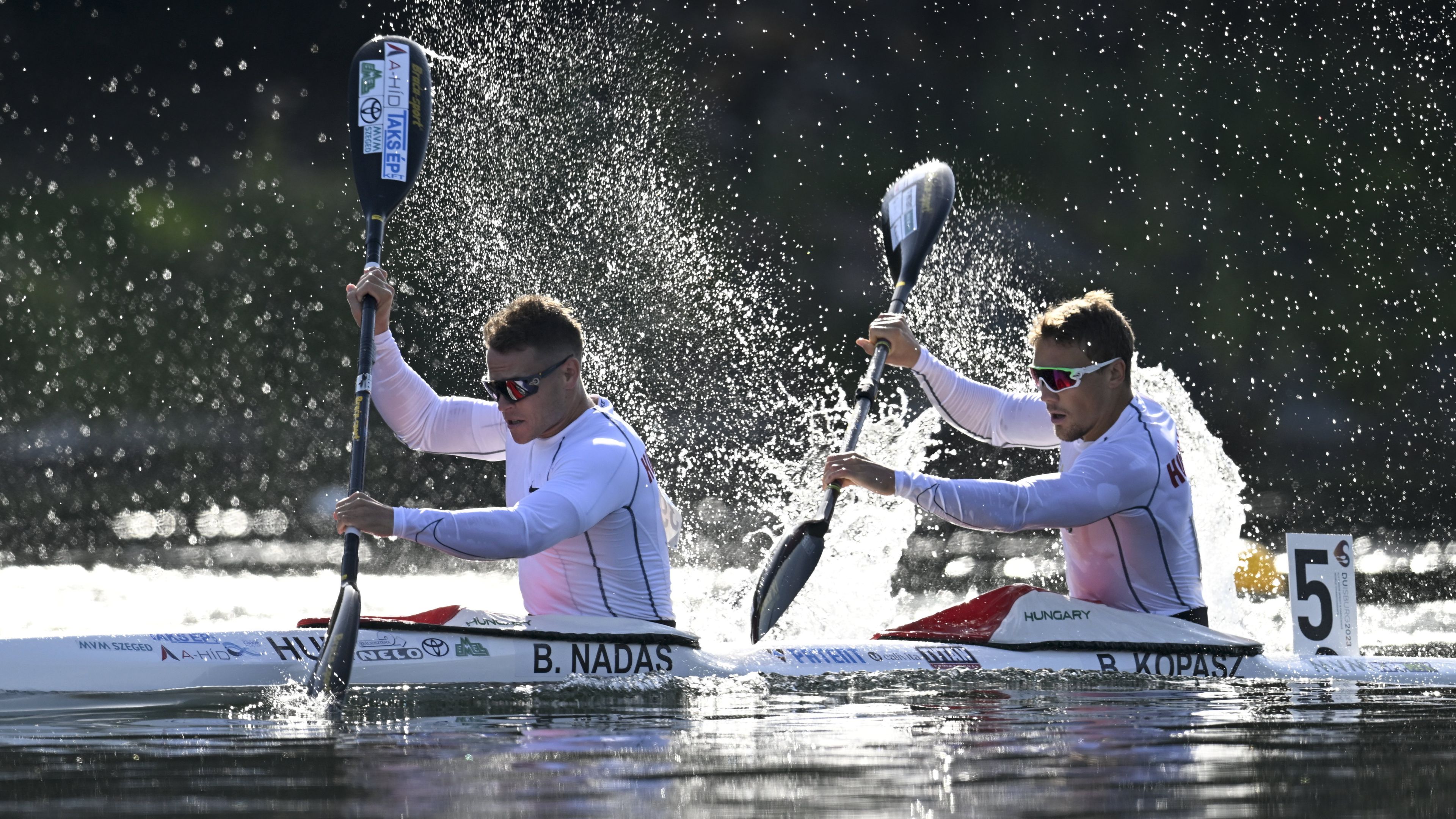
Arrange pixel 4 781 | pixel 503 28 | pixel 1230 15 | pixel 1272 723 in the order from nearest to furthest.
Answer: pixel 4 781
pixel 1272 723
pixel 503 28
pixel 1230 15

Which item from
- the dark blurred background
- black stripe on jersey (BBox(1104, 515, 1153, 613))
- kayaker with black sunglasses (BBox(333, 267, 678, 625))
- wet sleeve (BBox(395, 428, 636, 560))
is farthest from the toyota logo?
the dark blurred background

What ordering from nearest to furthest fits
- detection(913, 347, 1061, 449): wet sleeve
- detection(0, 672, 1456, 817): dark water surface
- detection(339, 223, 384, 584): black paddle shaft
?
detection(0, 672, 1456, 817): dark water surface, detection(339, 223, 384, 584): black paddle shaft, detection(913, 347, 1061, 449): wet sleeve

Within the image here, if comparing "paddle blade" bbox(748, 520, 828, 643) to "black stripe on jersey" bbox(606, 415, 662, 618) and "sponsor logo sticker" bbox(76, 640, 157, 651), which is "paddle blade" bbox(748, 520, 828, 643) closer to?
"black stripe on jersey" bbox(606, 415, 662, 618)

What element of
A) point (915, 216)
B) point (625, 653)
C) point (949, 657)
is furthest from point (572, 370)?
point (915, 216)

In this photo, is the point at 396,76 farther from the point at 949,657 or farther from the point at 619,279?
the point at 619,279

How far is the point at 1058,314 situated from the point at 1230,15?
33.4 meters

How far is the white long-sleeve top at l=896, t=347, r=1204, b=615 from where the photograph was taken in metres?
6.71

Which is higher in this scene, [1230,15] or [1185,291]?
[1230,15]

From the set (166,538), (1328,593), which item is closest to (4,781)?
(1328,593)

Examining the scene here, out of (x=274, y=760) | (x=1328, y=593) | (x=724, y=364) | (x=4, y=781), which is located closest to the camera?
(x=4, y=781)

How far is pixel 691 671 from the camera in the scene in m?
6.48

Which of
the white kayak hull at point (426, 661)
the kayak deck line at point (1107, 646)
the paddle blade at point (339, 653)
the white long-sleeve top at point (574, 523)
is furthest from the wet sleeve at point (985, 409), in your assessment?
the paddle blade at point (339, 653)

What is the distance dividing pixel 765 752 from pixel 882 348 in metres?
3.86

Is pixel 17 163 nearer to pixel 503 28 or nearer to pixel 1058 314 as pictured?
pixel 503 28
